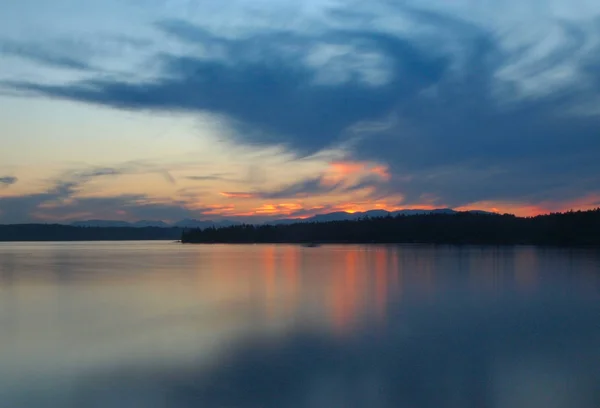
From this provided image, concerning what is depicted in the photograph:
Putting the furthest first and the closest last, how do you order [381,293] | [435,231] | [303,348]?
[435,231] < [381,293] < [303,348]

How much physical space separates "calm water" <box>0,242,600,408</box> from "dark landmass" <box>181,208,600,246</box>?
5087 centimetres

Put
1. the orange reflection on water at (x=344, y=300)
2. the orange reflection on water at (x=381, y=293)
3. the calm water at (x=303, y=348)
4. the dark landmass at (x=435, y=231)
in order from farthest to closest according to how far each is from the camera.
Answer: the dark landmass at (x=435, y=231), the orange reflection on water at (x=381, y=293), the orange reflection on water at (x=344, y=300), the calm water at (x=303, y=348)

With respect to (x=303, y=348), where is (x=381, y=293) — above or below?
above

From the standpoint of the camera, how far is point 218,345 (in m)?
10.5

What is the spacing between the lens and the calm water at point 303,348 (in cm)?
741

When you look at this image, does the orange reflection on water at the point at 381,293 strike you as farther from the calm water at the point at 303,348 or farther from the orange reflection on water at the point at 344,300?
the orange reflection on water at the point at 344,300

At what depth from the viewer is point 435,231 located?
8475 cm

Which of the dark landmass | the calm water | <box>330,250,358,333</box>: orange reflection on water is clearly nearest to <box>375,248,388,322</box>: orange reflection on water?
the calm water

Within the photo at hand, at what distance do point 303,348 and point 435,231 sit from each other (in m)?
77.0

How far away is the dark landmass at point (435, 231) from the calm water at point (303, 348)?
5087 centimetres

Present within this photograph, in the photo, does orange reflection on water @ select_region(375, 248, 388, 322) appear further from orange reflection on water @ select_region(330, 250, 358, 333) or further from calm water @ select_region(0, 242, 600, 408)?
orange reflection on water @ select_region(330, 250, 358, 333)

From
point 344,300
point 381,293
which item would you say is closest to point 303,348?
point 344,300

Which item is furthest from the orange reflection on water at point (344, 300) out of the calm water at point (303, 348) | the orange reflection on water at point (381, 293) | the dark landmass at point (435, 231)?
the dark landmass at point (435, 231)

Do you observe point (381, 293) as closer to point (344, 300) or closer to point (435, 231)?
point (344, 300)
